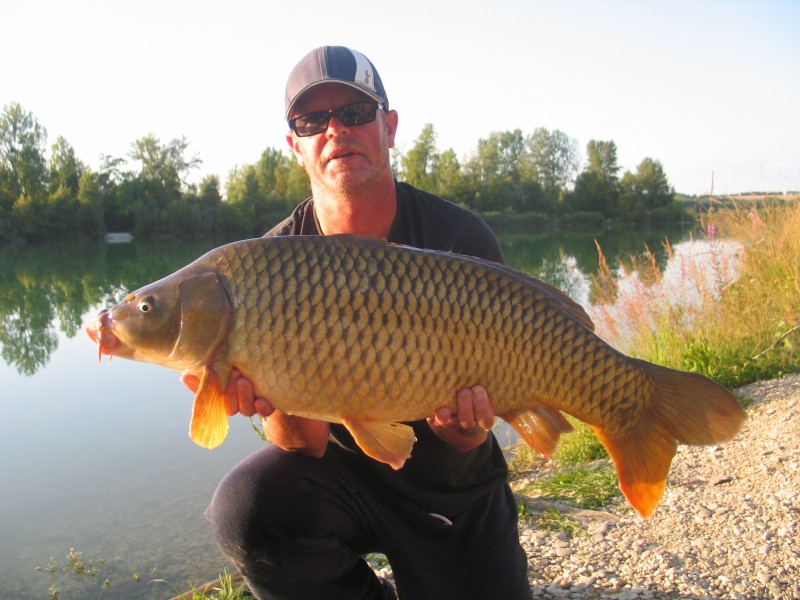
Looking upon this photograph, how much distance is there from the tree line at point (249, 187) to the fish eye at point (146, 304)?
30.1m

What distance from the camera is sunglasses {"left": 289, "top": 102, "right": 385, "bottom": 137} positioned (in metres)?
1.96

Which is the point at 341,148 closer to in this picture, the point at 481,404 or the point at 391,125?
the point at 391,125

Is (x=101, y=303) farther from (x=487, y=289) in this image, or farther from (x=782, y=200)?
(x=487, y=289)

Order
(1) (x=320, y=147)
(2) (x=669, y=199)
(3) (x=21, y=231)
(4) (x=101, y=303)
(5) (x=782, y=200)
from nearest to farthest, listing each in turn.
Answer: (1) (x=320, y=147)
(5) (x=782, y=200)
(4) (x=101, y=303)
(3) (x=21, y=231)
(2) (x=669, y=199)

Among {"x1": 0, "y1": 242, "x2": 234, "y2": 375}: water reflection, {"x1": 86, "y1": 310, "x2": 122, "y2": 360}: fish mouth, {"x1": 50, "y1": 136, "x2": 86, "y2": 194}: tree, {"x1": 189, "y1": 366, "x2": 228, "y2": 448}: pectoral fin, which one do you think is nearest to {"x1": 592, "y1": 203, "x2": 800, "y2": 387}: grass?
{"x1": 189, "y1": 366, "x2": 228, "y2": 448}: pectoral fin

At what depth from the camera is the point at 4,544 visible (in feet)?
10.5

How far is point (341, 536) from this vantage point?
5.75ft

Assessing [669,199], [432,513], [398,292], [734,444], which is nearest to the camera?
[398,292]

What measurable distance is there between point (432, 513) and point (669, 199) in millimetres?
44113

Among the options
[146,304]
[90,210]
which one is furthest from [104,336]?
[90,210]

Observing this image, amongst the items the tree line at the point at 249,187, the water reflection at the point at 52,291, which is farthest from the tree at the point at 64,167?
the water reflection at the point at 52,291

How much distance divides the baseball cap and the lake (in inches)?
71.0

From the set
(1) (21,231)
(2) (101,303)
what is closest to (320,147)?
(2) (101,303)

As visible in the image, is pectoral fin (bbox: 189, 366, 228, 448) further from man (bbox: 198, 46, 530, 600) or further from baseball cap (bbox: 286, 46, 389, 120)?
baseball cap (bbox: 286, 46, 389, 120)
